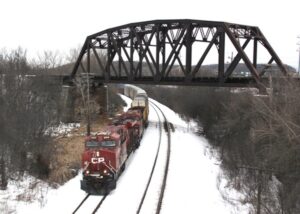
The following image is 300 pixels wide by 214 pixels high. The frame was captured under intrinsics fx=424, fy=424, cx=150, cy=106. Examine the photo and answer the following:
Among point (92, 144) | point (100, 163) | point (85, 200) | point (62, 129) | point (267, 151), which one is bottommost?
point (62, 129)

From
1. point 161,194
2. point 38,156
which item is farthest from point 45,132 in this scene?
point 161,194

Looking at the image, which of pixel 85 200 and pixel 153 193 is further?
pixel 153 193

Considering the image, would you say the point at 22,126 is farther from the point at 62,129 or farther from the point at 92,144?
the point at 62,129

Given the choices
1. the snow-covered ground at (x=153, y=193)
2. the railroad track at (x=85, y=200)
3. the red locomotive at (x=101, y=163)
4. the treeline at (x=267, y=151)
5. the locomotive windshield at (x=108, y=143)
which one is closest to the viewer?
the treeline at (x=267, y=151)

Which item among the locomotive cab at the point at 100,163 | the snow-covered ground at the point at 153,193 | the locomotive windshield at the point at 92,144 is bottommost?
the snow-covered ground at the point at 153,193

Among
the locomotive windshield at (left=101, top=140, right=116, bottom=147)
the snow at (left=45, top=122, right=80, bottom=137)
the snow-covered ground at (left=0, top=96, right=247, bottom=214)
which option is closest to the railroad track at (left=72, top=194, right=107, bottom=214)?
the snow-covered ground at (left=0, top=96, right=247, bottom=214)

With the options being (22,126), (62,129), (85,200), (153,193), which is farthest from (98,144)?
(62,129)

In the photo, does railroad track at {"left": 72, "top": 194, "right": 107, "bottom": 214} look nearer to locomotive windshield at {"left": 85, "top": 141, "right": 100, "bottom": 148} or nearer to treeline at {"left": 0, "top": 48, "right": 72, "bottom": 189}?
locomotive windshield at {"left": 85, "top": 141, "right": 100, "bottom": 148}

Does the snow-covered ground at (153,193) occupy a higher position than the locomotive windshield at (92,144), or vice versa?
the locomotive windshield at (92,144)

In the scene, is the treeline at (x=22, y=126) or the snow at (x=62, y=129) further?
the snow at (x=62, y=129)

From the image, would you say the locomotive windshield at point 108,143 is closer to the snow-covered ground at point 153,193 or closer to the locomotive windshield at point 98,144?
the locomotive windshield at point 98,144

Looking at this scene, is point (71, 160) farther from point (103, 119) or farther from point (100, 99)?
point (100, 99)

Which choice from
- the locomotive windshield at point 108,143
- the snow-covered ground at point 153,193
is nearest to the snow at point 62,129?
the snow-covered ground at point 153,193

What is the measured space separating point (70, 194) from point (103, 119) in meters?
37.3
